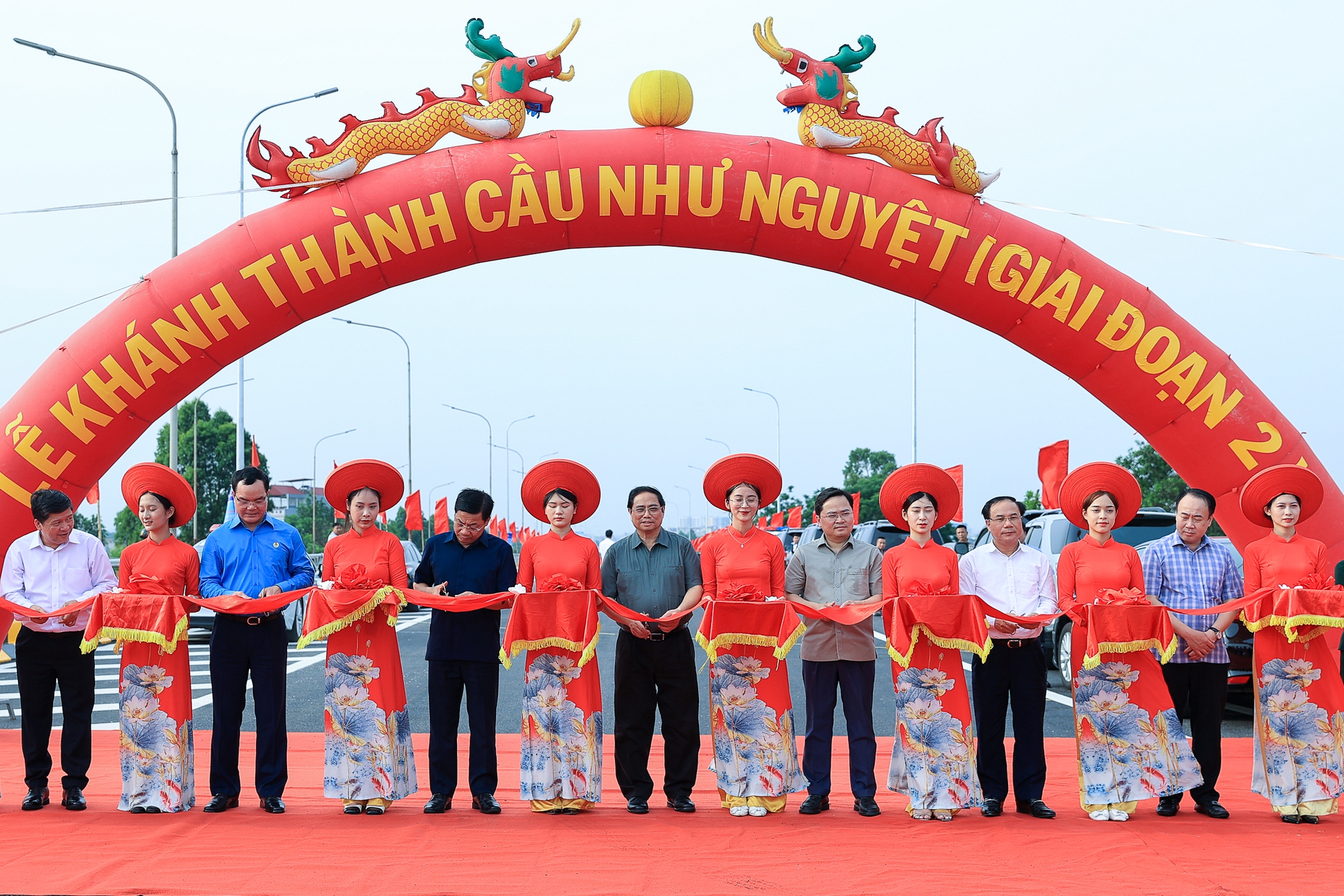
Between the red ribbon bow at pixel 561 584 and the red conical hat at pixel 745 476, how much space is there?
0.81 m

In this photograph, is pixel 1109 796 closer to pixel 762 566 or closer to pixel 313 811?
pixel 762 566

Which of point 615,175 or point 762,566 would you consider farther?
point 615,175

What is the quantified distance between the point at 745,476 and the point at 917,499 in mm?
882

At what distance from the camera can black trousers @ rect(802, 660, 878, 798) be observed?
5.81 metres

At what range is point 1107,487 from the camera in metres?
5.80

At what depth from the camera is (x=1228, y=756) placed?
7.53 m

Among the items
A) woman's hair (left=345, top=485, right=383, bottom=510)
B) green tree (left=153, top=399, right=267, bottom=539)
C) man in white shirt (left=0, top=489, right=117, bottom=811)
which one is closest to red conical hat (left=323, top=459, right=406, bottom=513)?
woman's hair (left=345, top=485, right=383, bottom=510)

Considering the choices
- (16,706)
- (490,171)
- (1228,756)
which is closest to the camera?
(490,171)

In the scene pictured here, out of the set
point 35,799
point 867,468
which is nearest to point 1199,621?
point 35,799

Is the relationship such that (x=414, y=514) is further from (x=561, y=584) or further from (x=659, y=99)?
(x=561, y=584)

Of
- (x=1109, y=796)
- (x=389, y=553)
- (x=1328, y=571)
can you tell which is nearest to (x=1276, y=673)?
(x=1328, y=571)

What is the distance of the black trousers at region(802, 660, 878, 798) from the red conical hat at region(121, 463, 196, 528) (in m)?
3.30

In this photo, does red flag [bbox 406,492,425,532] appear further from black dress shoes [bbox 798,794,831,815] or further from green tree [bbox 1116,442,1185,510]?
black dress shoes [bbox 798,794,831,815]

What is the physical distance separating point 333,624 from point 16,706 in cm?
649
